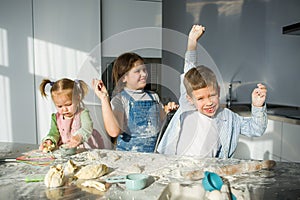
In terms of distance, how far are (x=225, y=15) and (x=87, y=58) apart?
3.50ft

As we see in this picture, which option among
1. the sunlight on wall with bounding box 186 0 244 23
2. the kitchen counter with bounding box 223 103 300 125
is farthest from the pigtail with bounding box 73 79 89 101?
the sunlight on wall with bounding box 186 0 244 23

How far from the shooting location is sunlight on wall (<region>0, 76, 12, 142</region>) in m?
1.61

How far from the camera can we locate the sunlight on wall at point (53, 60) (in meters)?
1.61

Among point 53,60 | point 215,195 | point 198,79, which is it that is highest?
point 53,60

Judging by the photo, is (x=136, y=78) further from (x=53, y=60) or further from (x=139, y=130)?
(x=53, y=60)

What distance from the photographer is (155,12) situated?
1700 millimetres

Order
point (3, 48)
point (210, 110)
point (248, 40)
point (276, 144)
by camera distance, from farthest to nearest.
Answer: point (248, 40) → point (3, 48) → point (276, 144) → point (210, 110)

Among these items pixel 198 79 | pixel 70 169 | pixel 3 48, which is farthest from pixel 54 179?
pixel 3 48

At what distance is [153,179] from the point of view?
0.58m

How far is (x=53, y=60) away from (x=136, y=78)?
0.88 metres

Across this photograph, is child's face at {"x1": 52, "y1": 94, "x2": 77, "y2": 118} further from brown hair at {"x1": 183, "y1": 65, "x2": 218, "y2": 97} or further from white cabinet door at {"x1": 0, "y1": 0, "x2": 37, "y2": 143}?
white cabinet door at {"x1": 0, "y1": 0, "x2": 37, "y2": 143}

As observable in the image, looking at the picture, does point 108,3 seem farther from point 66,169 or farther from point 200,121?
point 66,169

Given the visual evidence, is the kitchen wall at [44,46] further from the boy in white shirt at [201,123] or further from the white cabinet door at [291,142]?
the white cabinet door at [291,142]

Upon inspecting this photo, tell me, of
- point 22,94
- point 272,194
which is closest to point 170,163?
point 272,194
